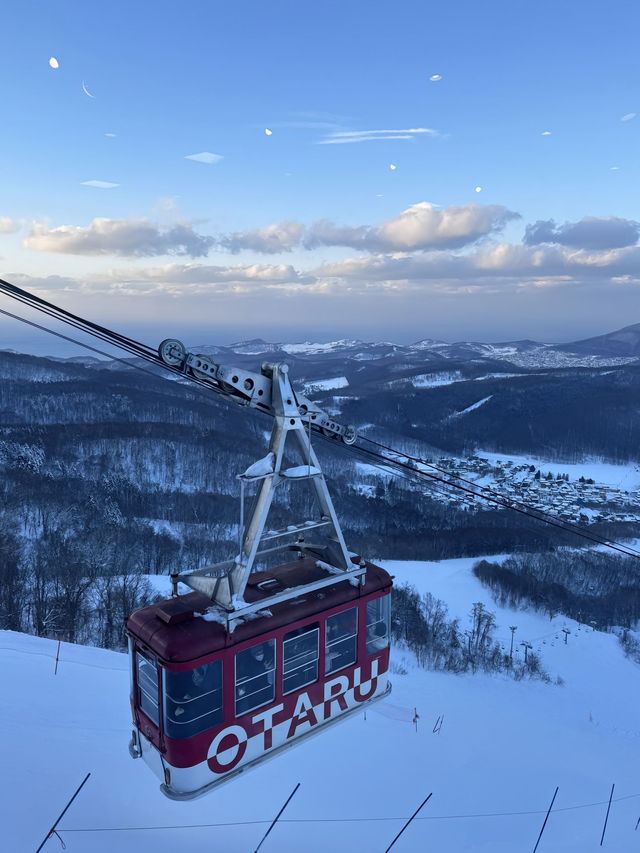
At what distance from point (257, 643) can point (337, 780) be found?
698 centimetres

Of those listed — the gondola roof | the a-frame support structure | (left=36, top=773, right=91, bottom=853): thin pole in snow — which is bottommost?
(left=36, top=773, right=91, bottom=853): thin pole in snow

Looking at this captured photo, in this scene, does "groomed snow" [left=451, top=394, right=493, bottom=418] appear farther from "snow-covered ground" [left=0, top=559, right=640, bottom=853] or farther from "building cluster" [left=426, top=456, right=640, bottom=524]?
"snow-covered ground" [left=0, top=559, right=640, bottom=853]

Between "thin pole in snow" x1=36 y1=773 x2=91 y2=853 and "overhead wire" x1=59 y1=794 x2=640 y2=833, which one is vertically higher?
"thin pole in snow" x1=36 y1=773 x2=91 y2=853

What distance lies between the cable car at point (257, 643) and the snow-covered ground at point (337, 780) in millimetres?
2334

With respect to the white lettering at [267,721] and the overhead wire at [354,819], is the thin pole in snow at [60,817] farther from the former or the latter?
the white lettering at [267,721]

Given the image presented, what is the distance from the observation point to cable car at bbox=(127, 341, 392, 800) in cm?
784

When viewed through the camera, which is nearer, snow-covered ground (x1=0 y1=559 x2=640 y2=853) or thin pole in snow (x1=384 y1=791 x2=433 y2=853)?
snow-covered ground (x1=0 y1=559 x2=640 y2=853)

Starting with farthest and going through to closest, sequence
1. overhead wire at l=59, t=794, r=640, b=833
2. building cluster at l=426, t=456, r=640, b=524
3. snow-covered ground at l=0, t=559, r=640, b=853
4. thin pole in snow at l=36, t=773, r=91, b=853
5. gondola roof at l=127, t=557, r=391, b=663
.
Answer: building cluster at l=426, t=456, r=640, b=524 → snow-covered ground at l=0, t=559, r=640, b=853 → overhead wire at l=59, t=794, r=640, b=833 → thin pole in snow at l=36, t=773, r=91, b=853 → gondola roof at l=127, t=557, r=391, b=663

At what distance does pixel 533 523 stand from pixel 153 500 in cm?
5877

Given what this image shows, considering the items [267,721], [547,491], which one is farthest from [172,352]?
[547,491]

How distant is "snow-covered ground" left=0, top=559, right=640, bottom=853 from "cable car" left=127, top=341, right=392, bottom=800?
2.33 metres

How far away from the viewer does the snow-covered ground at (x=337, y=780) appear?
987cm

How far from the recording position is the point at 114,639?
110ft

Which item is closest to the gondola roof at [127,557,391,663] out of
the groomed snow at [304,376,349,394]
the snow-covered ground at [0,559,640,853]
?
the snow-covered ground at [0,559,640,853]
